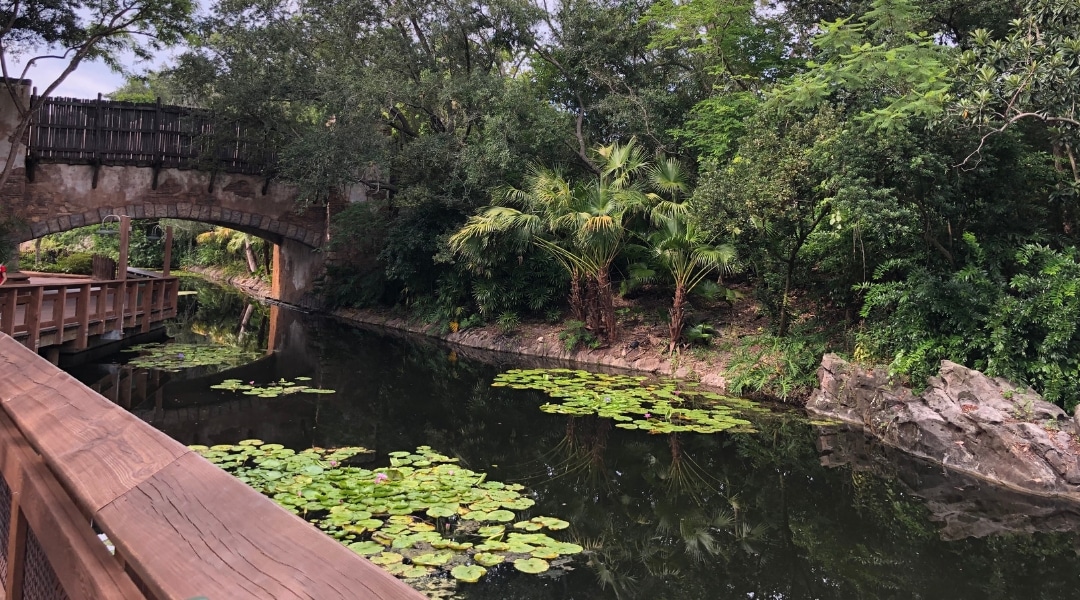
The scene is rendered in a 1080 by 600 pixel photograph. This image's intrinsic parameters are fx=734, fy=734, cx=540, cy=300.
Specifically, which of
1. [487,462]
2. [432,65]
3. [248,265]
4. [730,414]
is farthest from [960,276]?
[248,265]

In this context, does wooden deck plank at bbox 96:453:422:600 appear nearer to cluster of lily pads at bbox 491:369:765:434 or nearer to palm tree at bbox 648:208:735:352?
cluster of lily pads at bbox 491:369:765:434

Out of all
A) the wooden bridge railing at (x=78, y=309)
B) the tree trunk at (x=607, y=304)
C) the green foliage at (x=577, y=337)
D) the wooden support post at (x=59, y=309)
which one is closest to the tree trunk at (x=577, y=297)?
the green foliage at (x=577, y=337)

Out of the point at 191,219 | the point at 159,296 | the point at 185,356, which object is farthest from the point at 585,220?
the point at 191,219

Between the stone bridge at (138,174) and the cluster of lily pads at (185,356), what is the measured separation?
584 centimetres

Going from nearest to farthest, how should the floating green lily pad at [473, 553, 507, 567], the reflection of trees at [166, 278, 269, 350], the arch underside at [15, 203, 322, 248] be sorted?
the floating green lily pad at [473, 553, 507, 567] < the reflection of trees at [166, 278, 269, 350] < the arch underside at [15, 203, 322, 248]

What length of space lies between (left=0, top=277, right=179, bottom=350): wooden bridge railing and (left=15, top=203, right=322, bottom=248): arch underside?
438 cm

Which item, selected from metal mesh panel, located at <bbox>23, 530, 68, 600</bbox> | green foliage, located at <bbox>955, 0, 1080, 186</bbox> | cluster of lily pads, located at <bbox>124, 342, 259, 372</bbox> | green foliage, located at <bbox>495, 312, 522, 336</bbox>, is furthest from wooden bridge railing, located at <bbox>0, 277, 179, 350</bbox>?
green foliage, located at <bbox>955, 0, 1080, 186</bbox>

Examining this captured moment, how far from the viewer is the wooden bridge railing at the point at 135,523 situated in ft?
3.26

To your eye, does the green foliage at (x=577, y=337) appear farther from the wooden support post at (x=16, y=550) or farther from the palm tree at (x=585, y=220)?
the wooden support post at (x=16, y=550)

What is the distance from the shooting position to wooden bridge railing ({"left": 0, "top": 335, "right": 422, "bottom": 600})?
99 cm

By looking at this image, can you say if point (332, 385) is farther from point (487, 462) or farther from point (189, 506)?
point (189, 506)

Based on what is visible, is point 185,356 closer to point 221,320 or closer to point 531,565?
point 221,320

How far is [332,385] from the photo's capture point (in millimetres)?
10766

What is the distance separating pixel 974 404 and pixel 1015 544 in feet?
7.77
